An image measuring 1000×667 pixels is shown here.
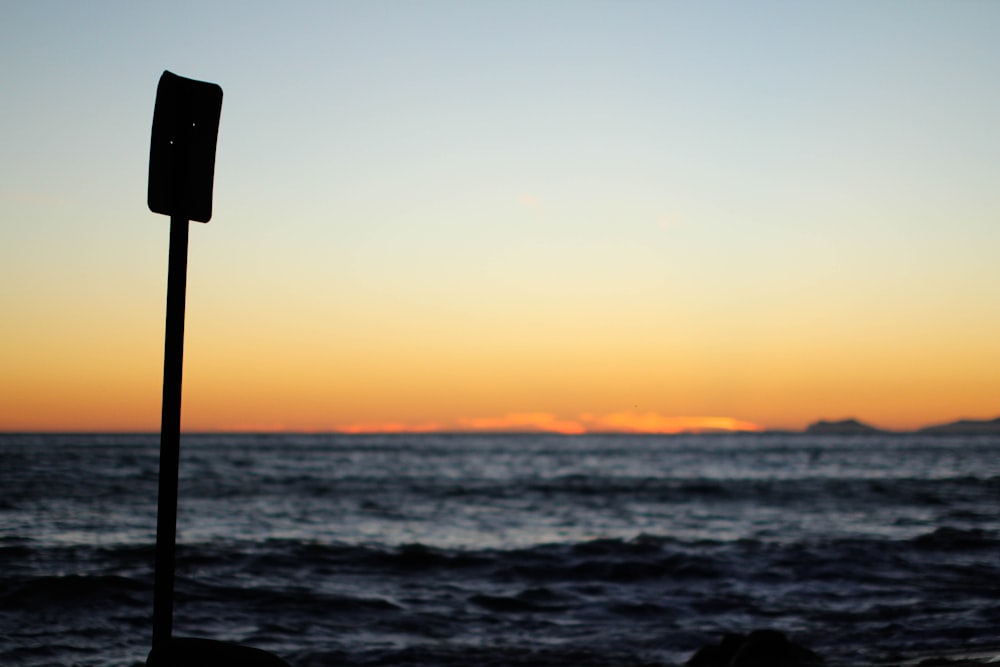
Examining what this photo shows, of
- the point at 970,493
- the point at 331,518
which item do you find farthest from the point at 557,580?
the point at 970,493

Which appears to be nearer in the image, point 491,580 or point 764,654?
point 764,654

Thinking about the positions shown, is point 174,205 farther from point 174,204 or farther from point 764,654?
point 764,654

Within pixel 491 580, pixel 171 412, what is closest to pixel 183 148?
pixel 171 412

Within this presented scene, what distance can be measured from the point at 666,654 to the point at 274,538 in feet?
33.6

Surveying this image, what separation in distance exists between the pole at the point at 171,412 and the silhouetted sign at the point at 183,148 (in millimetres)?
81

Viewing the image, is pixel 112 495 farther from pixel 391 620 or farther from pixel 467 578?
pixel 391 620

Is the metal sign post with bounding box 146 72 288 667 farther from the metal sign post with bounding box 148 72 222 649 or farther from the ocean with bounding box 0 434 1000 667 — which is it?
the ocean with bounding box 0 434 1000 667

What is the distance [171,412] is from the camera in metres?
3.22

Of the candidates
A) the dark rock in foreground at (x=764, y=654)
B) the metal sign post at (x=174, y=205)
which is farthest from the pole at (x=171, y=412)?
A: the dark rock in foreground at (x=764, y=654)

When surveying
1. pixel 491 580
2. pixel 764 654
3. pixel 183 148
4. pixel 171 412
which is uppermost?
pixel 183 148

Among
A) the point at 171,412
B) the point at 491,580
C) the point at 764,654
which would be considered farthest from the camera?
the point at 491,580

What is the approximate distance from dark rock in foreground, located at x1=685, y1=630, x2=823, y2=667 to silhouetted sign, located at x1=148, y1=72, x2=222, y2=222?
555 centimetres

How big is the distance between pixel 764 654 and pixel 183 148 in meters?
5.83

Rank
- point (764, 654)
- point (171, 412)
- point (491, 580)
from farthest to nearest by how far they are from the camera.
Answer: point (491, 580) < point (764, 654) < point (171, 412)
